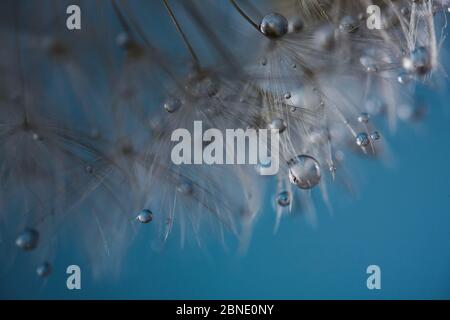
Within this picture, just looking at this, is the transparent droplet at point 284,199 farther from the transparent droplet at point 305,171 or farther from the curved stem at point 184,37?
the curved stem at point 184,37

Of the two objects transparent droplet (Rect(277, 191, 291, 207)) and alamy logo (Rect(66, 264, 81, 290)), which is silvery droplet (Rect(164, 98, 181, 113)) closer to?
transparent droplet (Rect(277, 191, 291, 207))

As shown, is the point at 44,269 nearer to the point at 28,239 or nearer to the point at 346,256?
the point at 28,239

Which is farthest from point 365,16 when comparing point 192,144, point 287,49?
point 192,144

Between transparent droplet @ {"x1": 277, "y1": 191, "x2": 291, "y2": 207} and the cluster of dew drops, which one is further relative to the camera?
transparent droplet @ {"x1": 277, "y1": 191, "x2": 291, "y2": 207}

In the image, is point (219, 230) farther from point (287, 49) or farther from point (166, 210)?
point (287, 49)

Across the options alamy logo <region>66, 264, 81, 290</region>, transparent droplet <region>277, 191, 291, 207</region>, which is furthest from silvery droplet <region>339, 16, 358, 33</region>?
alamy logo <region>66, 264, 81, 290</region>

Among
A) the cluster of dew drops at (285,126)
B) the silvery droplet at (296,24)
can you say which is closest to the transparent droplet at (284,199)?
the cluster of dew drops at (285,126)
